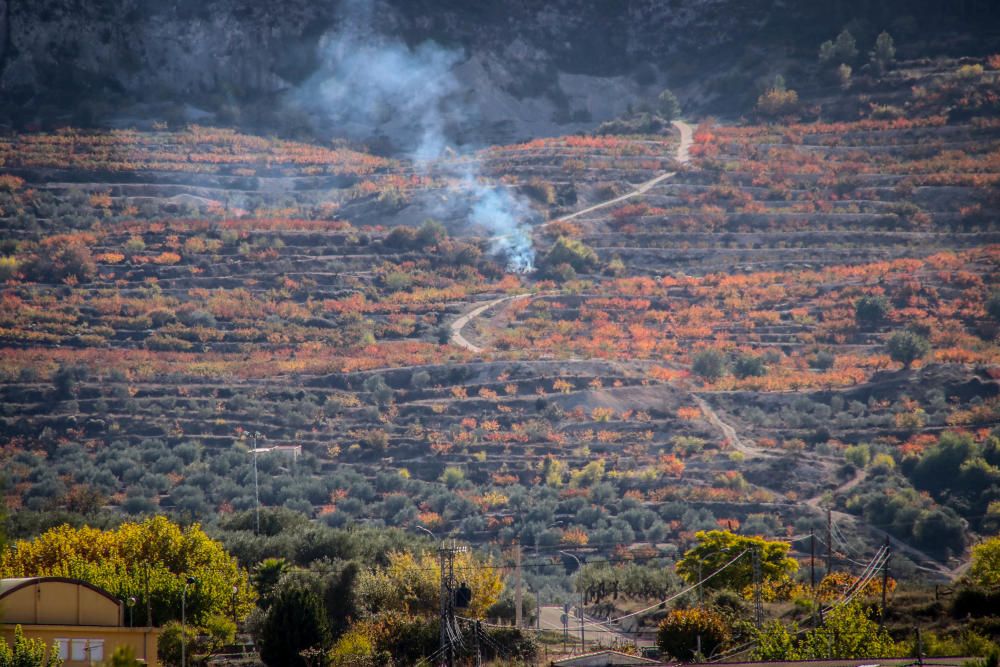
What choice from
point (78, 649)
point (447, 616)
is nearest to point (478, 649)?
point (447, 616)

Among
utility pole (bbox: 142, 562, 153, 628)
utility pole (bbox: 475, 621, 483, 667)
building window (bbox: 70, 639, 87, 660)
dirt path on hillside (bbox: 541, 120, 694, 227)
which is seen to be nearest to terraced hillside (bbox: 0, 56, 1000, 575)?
dirt path on hillside (bbox: 541, 120, 694, 227)

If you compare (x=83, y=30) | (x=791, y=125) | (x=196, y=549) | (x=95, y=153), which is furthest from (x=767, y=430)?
(x=83, y=30)

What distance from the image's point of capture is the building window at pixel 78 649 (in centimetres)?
3819

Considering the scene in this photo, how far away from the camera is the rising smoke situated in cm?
14700

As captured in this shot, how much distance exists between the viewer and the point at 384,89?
150625 mm

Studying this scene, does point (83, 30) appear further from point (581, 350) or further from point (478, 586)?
point (478, 586)

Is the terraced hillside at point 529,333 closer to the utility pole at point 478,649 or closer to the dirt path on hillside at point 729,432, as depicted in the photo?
the dirt path on hillside at point 729,432

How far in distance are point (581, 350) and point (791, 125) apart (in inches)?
1841

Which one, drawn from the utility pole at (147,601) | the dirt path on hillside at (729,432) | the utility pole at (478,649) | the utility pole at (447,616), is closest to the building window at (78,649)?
the utility pole at (147,601)

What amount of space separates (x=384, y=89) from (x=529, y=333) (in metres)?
54.1

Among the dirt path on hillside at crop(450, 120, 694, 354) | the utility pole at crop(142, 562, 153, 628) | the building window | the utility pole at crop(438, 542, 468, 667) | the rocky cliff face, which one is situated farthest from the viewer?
the rocky cliff face

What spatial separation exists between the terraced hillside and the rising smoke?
7649 mm

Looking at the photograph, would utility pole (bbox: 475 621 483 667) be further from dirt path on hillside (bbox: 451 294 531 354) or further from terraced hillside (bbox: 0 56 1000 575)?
dirt path on hillside (bbox: 451 294 531 354)

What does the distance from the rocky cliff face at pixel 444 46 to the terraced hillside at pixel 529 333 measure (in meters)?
9.51
